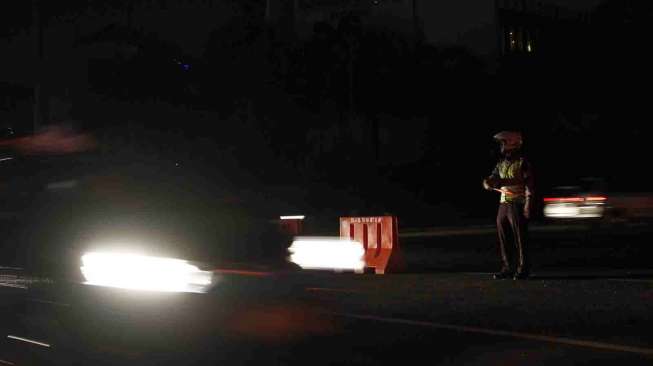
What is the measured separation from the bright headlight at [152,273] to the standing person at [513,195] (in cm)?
570

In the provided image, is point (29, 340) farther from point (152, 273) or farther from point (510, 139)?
point (510, 139)

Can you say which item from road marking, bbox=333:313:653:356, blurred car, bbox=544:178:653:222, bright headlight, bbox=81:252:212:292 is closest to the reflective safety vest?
road marking, bbox=333:313:653:356

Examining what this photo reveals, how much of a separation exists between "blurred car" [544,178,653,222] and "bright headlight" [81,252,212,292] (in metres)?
19.0

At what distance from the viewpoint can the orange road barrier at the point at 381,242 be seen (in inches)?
554

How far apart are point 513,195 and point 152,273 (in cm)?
602

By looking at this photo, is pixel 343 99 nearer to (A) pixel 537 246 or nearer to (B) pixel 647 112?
(B) pixel 647 112

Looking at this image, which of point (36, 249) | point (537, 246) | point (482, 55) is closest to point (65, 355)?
point (36, 249)

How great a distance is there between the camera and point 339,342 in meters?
8.18

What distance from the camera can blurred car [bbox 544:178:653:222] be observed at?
24.1 metres

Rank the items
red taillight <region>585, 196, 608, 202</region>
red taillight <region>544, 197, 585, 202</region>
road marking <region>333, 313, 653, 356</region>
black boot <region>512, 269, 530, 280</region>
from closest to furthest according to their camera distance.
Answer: road marking <region>333, 313, 653, 356</region>, black boot <region>512, 269, 530, 280</region>, red taillight <region>585, 196, 608, 202</region>, red taillight <region>544, 197, 585, 202</region>

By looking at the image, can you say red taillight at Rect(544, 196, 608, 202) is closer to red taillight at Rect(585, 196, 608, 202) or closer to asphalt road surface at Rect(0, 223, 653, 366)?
red taillight at Rect(585, 196, 608, 202)

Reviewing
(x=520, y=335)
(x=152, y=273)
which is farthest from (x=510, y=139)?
(x=152, y=273)

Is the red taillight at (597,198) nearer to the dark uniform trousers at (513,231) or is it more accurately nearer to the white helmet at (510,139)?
the dark uniform trousers at (513,231)

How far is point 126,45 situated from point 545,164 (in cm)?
2014
